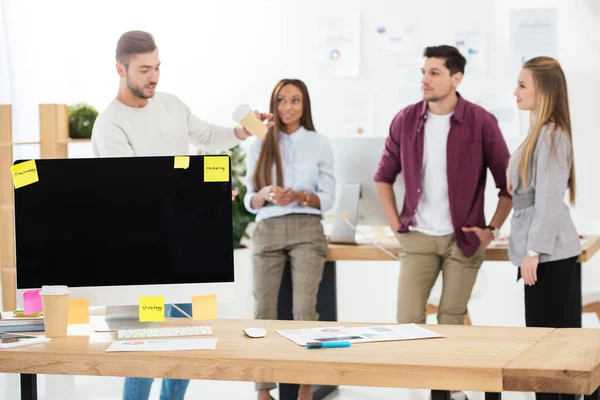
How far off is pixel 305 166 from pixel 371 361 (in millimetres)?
1919

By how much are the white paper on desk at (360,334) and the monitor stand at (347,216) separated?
1.64 metres

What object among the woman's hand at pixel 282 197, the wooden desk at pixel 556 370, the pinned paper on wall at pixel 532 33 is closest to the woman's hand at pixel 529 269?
the woman's hand at pixel 282 197

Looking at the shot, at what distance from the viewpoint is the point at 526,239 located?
3322 millimetres

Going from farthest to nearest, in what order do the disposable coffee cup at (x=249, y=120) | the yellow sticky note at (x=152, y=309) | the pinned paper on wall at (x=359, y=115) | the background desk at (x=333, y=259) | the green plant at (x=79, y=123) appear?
the pinned paper on wall at (x=359, y=115)
the green plant at (x=79, y=123)
the background desk at (x=333, y=259)
the disposable coffee cup at (x=249, y=120)
the yellow sticky note at (x=152, y=309)

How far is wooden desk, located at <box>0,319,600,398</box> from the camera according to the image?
187 cm

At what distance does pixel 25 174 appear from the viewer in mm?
2412

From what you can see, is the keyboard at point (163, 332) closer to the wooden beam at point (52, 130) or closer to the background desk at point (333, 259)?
the background desk at point (333, 259)

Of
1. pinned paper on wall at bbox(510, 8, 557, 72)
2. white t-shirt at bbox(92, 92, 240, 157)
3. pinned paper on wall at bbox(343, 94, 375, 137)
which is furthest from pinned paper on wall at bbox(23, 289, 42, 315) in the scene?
pinned paper on wall at bbox(510, 8, 557, 72)

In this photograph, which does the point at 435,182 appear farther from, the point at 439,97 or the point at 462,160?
the point at 439,97

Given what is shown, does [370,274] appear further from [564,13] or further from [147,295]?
[147,295]

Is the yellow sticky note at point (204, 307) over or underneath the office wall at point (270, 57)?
underneath

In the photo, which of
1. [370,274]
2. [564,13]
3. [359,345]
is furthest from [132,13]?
[359,345]

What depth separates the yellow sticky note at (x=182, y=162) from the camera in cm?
243

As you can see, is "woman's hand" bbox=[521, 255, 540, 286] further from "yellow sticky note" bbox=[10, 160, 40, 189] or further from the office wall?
"yellow sticky note" bbox=[10, 160, 40, 189]
